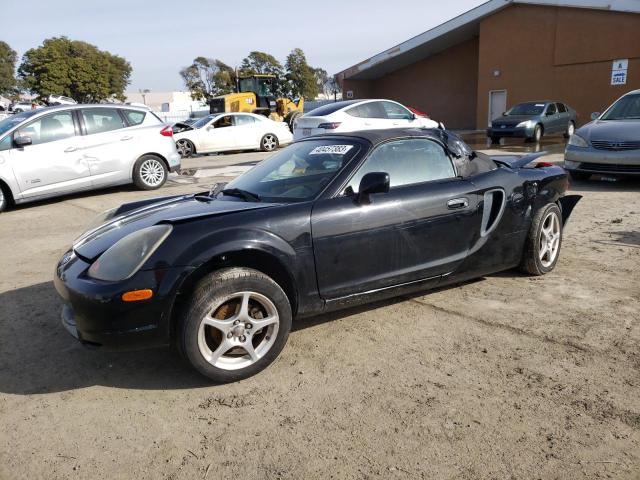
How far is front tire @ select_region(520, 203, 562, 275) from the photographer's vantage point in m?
4.30

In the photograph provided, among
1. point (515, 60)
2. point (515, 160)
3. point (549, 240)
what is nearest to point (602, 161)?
point (515, 160)

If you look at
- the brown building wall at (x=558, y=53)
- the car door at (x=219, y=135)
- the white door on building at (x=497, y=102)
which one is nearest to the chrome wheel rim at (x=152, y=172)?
the car door at (x=219, y=135)

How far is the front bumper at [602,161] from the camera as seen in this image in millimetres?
7957

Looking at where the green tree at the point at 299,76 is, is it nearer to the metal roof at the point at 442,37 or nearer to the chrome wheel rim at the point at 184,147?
the metal roof at the point at 442,37

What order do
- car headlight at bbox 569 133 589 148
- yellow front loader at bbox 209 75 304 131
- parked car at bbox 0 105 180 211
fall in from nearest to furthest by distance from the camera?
parked car at bbox 0 105 180 211, car headlight at bbox 569 133 589 148, yellow front loader at bbox 209 75 304 131

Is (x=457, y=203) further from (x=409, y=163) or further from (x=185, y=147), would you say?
(x=185, y=147)

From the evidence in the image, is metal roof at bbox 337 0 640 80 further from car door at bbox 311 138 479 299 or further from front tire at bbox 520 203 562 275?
car door at bbox 311 138 479 299

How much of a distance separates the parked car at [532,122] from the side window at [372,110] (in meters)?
6.43

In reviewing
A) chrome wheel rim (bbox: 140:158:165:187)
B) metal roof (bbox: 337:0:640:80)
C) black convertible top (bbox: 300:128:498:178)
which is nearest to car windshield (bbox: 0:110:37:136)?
chrome wheel rim (bbox: 140:158:165:187)

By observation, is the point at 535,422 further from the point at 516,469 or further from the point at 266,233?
the point at 266,233

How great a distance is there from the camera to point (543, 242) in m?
4.48

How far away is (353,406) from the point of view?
2717mm

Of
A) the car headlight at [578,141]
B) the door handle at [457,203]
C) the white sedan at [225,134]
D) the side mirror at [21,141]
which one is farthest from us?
the white sedan at [225,134]

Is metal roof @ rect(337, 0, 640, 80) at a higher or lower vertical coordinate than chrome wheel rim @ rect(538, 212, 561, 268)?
higher
